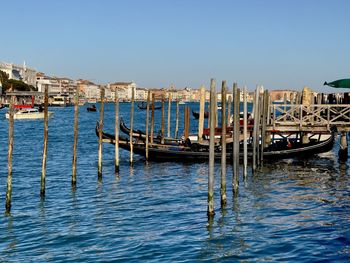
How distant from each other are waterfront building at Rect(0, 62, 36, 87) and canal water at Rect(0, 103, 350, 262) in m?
133

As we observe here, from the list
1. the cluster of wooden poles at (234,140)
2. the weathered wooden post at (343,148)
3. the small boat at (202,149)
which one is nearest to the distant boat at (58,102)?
the small boat at (202,149)

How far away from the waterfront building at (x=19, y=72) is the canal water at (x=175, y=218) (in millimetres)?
132987

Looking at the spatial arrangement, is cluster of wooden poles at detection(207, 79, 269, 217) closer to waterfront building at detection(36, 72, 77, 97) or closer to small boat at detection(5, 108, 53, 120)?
small boat at detection(5, 108, 53, 120)

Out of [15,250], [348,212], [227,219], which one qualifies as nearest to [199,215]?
[227,219]

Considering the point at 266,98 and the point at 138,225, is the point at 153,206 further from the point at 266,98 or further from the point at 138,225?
the point at 266,98

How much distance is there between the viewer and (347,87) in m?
24.5

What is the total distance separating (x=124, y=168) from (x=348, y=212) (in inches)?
390

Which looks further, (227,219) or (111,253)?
(227,219)

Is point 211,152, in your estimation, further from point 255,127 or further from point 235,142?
point 255,127

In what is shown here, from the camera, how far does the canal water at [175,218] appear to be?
34.9 feet

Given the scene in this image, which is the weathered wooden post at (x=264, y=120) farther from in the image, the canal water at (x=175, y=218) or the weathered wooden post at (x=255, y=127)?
the weathered wooden post at (x=255, y=127)

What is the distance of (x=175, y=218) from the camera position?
1332cm

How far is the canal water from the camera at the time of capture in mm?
10633

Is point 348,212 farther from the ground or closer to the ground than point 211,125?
closer to the ground
